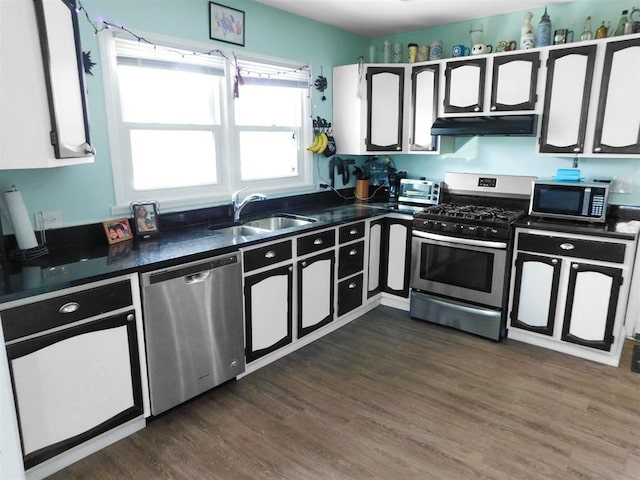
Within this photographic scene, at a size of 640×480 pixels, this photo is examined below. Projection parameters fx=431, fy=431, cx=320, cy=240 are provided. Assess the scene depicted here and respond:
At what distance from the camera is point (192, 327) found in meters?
2.38

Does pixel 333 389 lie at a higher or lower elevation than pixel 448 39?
lower

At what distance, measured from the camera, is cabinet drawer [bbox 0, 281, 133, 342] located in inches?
68.0

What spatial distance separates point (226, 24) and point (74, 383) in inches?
98.4

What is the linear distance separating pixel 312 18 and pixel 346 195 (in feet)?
5.40

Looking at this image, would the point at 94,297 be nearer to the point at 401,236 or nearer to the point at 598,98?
the point at 401,236

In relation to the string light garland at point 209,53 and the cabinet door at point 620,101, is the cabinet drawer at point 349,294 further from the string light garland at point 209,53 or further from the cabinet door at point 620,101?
the cabinet door at point 620,101

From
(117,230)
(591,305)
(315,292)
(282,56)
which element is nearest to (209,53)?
(282,56)

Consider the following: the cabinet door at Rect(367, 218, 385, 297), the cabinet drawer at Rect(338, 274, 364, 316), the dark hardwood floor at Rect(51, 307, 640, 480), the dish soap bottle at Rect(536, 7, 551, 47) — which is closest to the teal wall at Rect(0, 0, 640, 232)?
the dish soap bottle at Rect(536, 7, 551, 47)

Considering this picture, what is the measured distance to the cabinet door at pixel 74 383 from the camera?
180cm

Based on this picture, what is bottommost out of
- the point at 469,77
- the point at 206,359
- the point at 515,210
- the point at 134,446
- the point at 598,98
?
the point at 134,446

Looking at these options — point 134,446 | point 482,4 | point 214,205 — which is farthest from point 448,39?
point 134,446

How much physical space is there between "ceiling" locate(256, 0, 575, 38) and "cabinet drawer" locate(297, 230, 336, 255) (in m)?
1.77

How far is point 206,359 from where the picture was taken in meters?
2.49

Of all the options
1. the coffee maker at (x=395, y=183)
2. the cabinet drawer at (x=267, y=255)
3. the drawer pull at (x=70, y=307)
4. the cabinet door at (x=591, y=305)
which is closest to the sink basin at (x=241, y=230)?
the cabinet drawer at (x=267, y=255)
